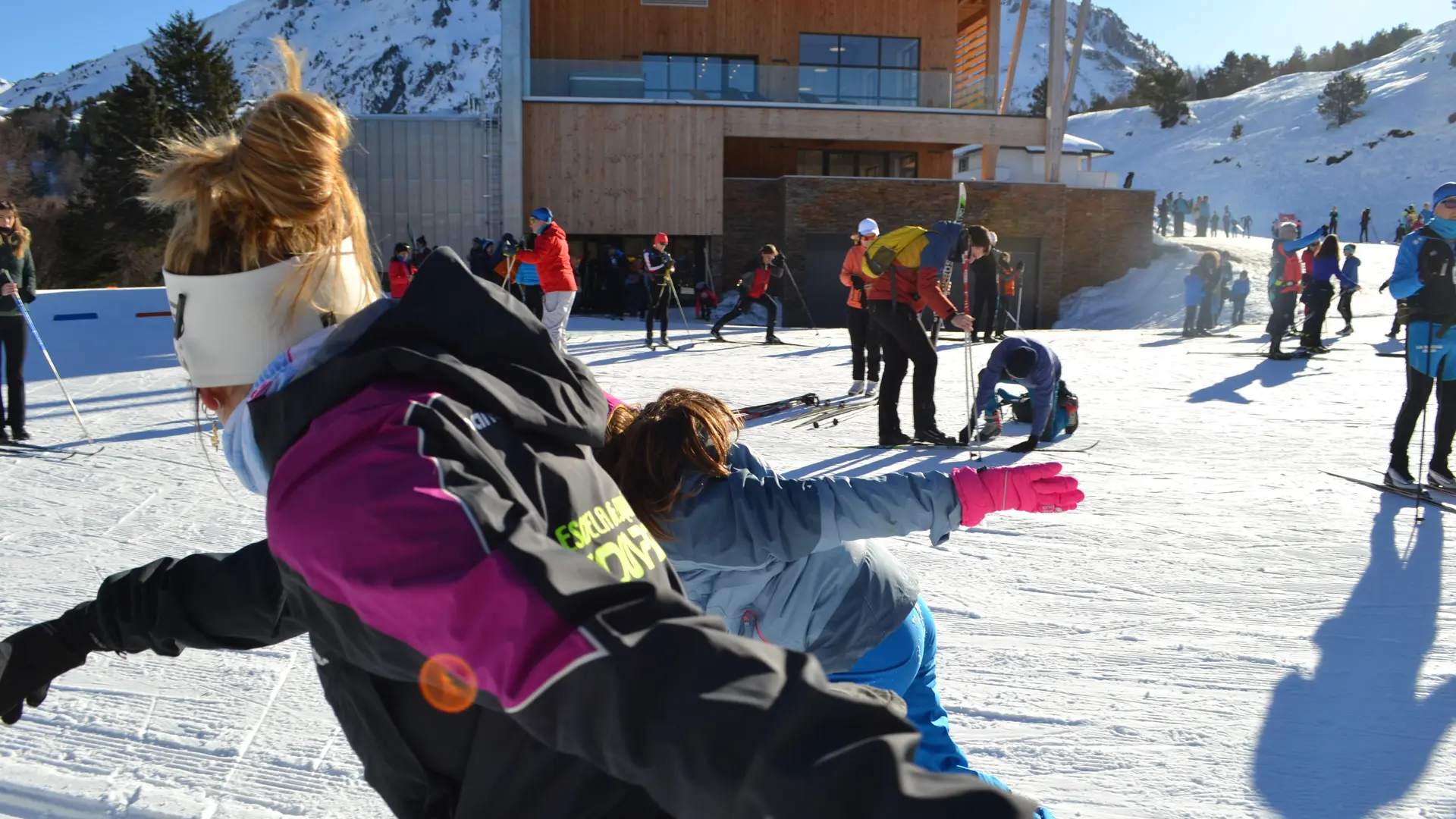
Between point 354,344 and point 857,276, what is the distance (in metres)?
8.66

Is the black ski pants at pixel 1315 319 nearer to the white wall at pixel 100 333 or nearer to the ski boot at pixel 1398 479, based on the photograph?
the ski boot at pixel 1398 479

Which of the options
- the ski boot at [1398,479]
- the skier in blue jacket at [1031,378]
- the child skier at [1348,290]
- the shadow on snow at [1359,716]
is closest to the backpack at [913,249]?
the skier in blue jacket at [1031,378]

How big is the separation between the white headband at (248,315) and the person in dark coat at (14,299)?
22.2 ft

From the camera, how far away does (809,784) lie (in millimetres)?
631

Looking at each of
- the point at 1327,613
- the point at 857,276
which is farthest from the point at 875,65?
the point at 1327,613

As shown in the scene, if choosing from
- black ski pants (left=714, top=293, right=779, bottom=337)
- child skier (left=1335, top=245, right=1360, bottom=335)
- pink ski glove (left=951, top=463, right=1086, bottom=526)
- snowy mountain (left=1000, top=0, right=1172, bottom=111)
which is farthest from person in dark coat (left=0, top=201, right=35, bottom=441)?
snowy mountain (left=1000, top=0, right=1172, bottom=111)

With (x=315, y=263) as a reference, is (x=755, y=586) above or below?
below

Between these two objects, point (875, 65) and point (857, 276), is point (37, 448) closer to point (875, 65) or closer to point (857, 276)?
point (857, 276)

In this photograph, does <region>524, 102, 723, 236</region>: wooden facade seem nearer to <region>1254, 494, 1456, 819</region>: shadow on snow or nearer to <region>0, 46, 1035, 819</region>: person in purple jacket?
<region>1254, 494, 1456, 819</region>: shadow on snow

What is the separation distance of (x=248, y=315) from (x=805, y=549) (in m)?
0.97

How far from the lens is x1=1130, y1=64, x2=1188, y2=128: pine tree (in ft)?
209

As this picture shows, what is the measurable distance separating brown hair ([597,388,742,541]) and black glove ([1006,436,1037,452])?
5873 mm

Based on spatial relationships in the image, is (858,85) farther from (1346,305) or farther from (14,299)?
(14,299)

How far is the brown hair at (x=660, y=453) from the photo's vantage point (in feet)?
5.35
